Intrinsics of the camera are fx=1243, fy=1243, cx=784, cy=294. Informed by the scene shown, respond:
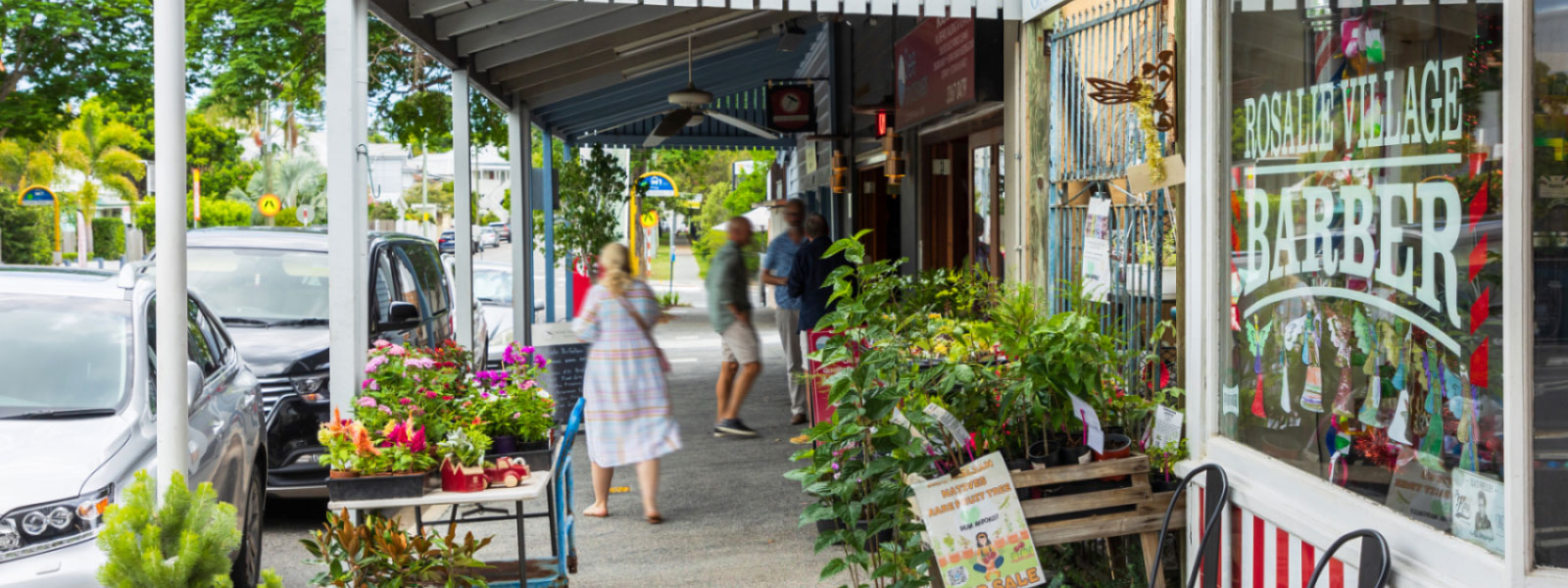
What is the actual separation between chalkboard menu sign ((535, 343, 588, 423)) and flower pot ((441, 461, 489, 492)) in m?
4.19

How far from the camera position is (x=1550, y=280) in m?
2.25

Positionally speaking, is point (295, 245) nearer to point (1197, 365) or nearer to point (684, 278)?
point (1197, 365)

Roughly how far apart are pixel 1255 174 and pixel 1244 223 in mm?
147

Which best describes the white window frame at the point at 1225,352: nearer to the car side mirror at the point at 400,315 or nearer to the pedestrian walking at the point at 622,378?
the pedestrian walking at the point at 622,378

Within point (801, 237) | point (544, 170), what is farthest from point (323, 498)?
point (544, 170)

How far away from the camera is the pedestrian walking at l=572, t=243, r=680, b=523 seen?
20.1 ft

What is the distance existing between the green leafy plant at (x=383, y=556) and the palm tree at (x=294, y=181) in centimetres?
4680

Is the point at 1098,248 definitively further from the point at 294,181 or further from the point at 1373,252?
the point at 294,181

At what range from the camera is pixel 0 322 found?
487 centimetres

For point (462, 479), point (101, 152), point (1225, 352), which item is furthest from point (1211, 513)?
point (101, 152)

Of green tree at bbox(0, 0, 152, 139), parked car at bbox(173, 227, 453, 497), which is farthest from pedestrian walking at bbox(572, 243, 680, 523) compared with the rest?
green tree at bbox(0, 0, 152, 139)

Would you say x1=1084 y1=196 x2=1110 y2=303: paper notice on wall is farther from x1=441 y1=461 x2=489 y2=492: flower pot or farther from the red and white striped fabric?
x1=441 y1=461 x2=489 y2=492: flower pot

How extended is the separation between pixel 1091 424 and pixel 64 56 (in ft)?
61.3

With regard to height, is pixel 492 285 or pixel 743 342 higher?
pixel 492 285
